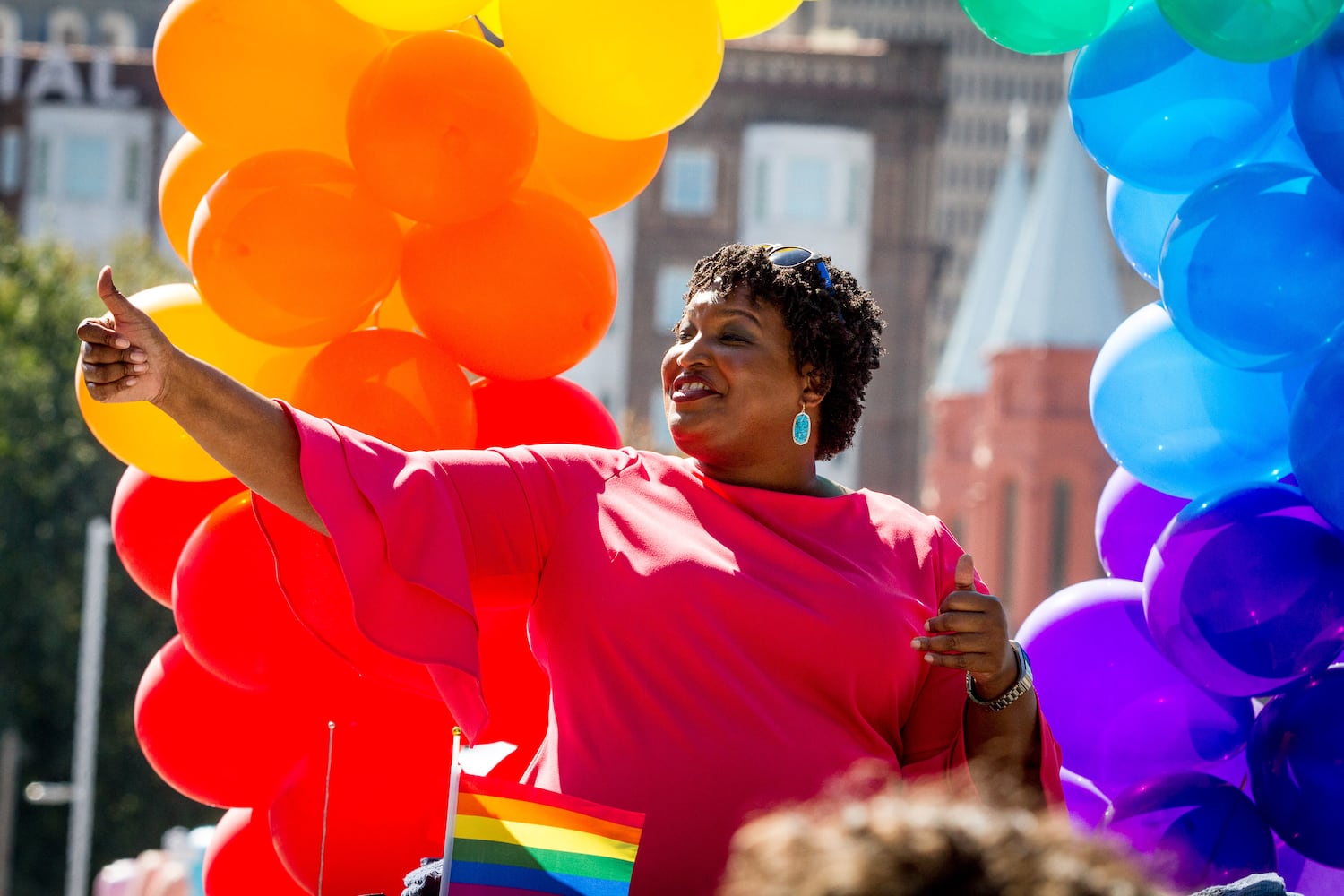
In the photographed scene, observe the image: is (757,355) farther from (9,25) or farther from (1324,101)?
(9,25)

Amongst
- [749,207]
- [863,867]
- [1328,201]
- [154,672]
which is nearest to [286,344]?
[154,672]

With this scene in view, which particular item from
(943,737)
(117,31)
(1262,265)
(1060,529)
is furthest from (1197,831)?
(117,31)

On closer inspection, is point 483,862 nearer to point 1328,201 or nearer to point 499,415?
point 499,415

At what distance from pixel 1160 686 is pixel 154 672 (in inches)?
86.9

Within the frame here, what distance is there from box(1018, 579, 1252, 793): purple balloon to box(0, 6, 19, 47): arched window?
47.4m

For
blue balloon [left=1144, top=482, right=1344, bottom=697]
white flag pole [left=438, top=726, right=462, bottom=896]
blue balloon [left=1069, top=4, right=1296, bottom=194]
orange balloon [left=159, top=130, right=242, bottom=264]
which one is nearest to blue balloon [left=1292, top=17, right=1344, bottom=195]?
blue balloon [left=1069, top=4, right=1296, bottom=194]

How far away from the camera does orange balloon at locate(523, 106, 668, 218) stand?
4.07 meters

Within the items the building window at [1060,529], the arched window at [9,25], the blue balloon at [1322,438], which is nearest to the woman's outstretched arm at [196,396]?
the blue balloon at [1322,438]

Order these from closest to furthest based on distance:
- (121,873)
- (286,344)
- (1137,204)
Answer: (286,344) → (1137,204) → (121,873)

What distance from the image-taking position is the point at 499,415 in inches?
150

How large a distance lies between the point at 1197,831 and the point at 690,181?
116 feet

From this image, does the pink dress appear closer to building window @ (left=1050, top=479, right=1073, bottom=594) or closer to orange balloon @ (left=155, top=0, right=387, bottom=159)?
orange balloon @ (left=155, top=0, right=387, bottom=159)

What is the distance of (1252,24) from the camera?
11.1 feet

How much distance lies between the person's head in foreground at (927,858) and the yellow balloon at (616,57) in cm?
234
